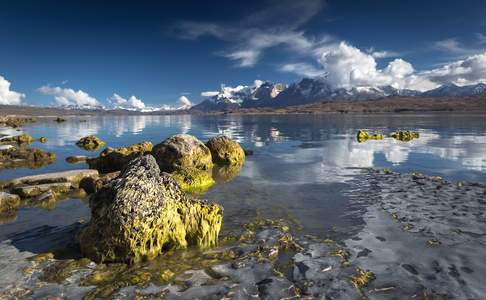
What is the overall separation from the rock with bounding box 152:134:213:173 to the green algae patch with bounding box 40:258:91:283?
1173 cm

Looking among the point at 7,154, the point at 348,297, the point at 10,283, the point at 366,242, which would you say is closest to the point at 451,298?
the point at 348,297

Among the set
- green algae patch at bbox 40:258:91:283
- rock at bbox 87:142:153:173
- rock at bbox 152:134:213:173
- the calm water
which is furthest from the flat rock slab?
green algae patch at bbox 40:258:91:283

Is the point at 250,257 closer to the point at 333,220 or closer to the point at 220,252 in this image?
the point at 220,252

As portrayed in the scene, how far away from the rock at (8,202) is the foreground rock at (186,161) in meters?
7.88

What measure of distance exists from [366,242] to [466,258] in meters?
2.80

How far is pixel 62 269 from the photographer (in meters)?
9.41

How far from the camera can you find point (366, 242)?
1127 centimetres

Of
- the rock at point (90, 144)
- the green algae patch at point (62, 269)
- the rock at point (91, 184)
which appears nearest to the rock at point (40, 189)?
the rock at point (91, 184)

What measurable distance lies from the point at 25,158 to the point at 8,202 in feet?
56.8

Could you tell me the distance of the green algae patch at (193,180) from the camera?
64.0ft

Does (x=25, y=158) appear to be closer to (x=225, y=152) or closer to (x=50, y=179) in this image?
(x=50, y=179)

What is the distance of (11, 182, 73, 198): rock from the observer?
17.7 meters

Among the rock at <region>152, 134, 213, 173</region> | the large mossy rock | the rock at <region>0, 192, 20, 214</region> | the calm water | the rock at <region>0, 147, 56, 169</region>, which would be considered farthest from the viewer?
the rock at <region>0, 147, 56, 169</region>

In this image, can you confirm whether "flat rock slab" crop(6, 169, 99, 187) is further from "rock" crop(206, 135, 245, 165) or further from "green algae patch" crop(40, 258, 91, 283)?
"green algae patch" crop(40, 258, 91, 283)
